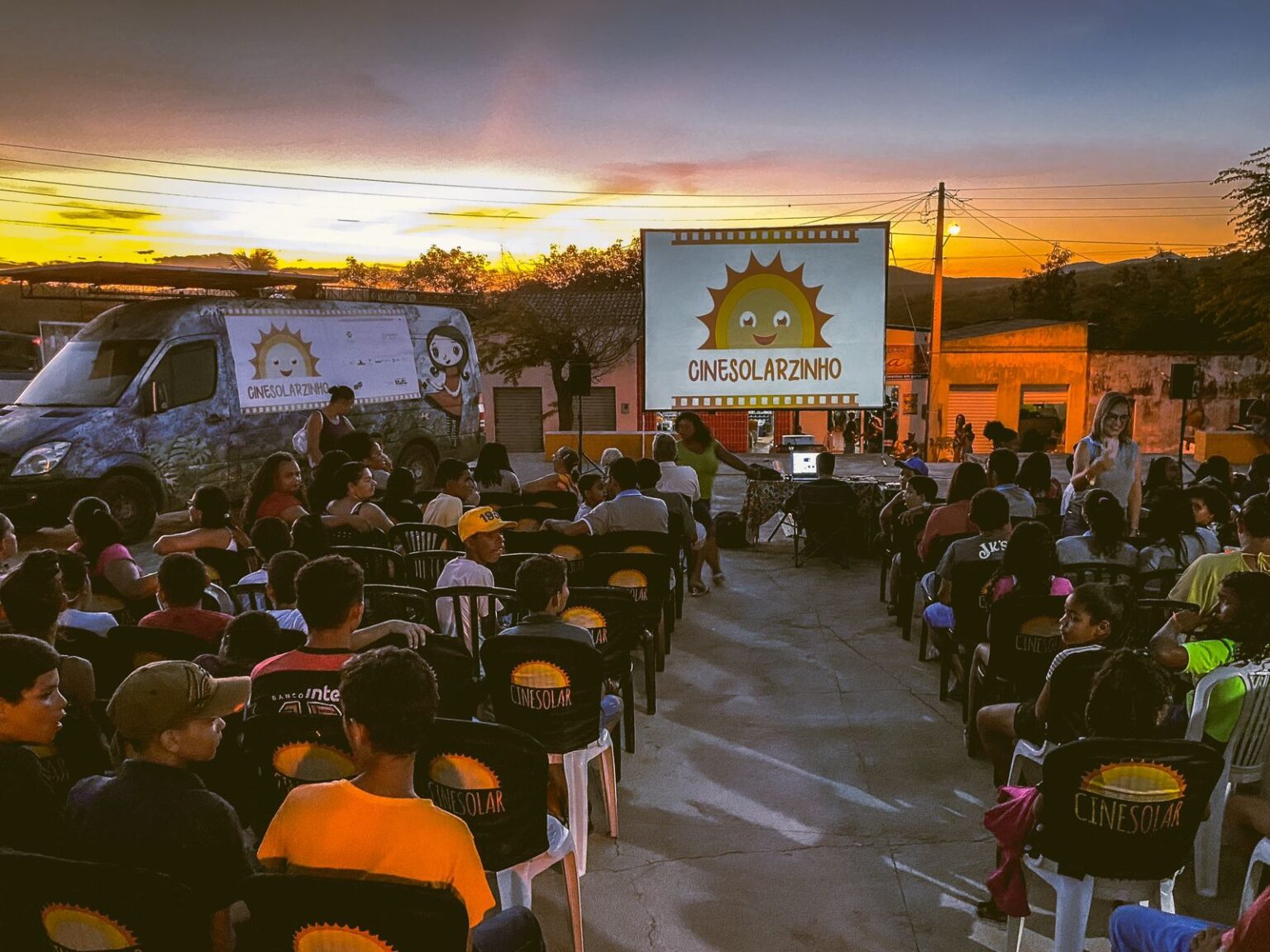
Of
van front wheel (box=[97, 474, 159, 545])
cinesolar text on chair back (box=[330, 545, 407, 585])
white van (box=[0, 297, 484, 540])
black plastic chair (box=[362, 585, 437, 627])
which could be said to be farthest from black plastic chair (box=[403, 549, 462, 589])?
white van (box=[0, 297, 484, 540])

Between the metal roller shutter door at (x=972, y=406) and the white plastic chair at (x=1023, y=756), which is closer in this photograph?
the white plastic chair at (x=1023, y=756)

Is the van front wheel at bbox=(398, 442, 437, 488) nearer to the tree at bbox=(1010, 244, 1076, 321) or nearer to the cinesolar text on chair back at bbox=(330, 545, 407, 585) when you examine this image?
the cinesolar text on chair back at bbox=(330, 545, 407, 585)

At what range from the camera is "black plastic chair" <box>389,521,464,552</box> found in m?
6.32

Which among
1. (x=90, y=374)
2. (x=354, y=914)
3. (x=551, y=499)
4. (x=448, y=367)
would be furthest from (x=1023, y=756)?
(x=448, y=367)

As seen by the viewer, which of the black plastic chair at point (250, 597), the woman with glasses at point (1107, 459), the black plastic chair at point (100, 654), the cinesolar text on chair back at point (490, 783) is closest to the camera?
the cinesolar text on chair back at point (490, 783)

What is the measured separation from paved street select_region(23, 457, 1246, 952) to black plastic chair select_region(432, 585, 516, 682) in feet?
3.38

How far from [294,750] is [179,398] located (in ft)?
33.4

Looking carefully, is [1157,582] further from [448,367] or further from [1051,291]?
[1051,291]

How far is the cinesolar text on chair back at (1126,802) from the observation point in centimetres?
261

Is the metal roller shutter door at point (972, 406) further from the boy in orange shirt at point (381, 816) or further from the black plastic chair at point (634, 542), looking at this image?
the boy in orange shirt at point (381, 816)

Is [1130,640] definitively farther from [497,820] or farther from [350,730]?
[350,730]

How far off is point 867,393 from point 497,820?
11.2m

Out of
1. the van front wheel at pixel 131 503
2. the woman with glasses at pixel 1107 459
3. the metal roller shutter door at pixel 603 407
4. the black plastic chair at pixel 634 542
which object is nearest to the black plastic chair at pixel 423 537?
the black plastic chair at pixel 634 542

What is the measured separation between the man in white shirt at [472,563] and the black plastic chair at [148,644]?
4.39 ft
